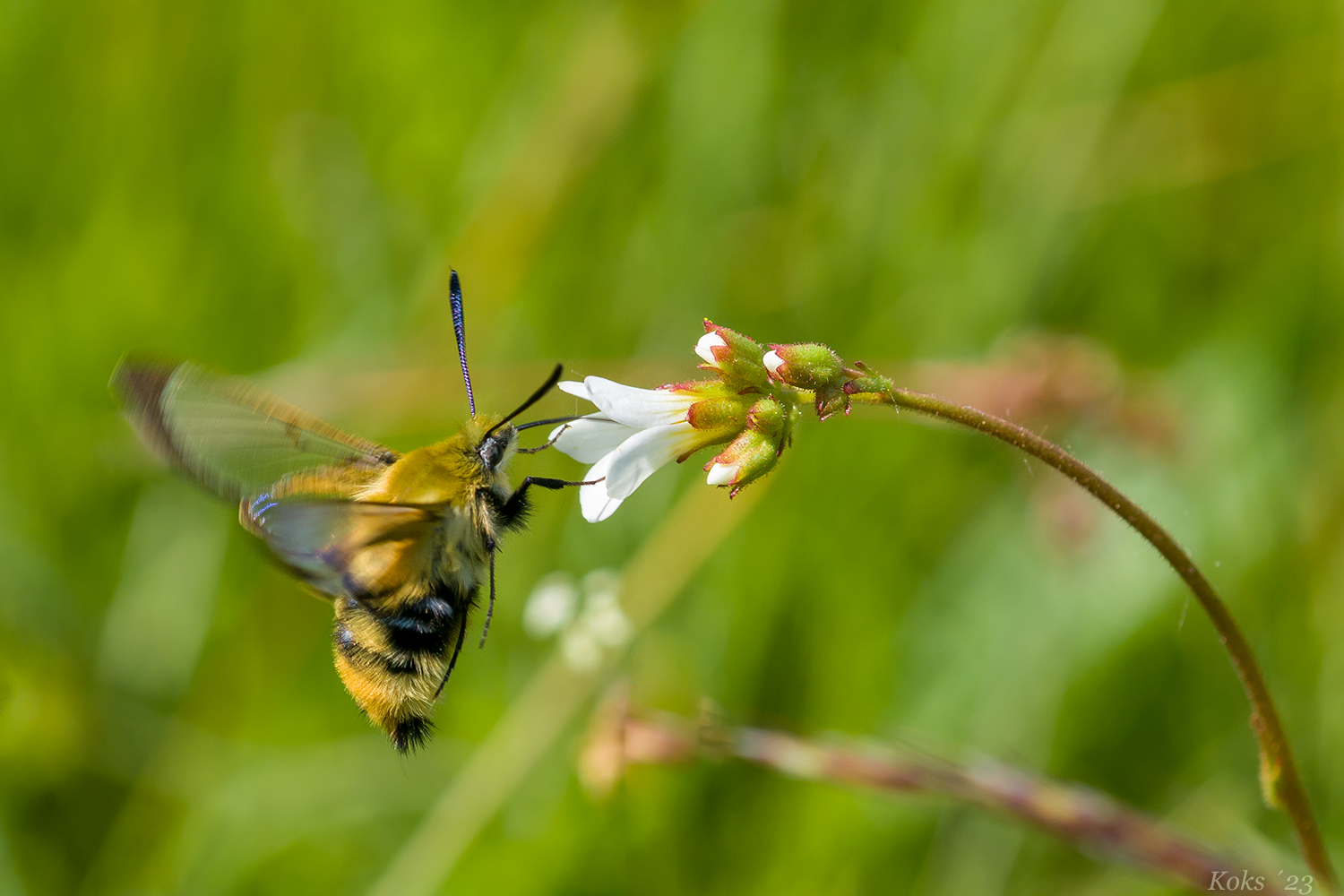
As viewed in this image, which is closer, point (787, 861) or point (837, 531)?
point (787, 861)

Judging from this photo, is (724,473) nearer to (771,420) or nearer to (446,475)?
(771,420)

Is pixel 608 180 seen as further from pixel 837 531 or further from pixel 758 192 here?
pixel 837 531

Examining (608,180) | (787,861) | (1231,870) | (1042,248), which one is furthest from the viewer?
(608,180)

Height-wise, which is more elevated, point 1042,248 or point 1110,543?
point 1042,248

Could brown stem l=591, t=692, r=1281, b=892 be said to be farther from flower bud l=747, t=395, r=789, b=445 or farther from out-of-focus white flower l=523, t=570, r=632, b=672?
flower bud l=747, t=395, r=789, b=445

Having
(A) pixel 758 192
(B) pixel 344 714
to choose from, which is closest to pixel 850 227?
(A) pixel 758 192

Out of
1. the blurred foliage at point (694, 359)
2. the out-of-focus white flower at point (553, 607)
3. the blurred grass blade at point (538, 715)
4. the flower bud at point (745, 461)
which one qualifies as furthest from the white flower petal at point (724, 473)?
the blurred grass blade at point (538, 715)

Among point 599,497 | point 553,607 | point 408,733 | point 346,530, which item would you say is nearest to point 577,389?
point 599,497

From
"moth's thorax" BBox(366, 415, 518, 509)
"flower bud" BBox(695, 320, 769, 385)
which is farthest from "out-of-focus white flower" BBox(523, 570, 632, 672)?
"flower bud" BBox(695, 320, 769, 385)
